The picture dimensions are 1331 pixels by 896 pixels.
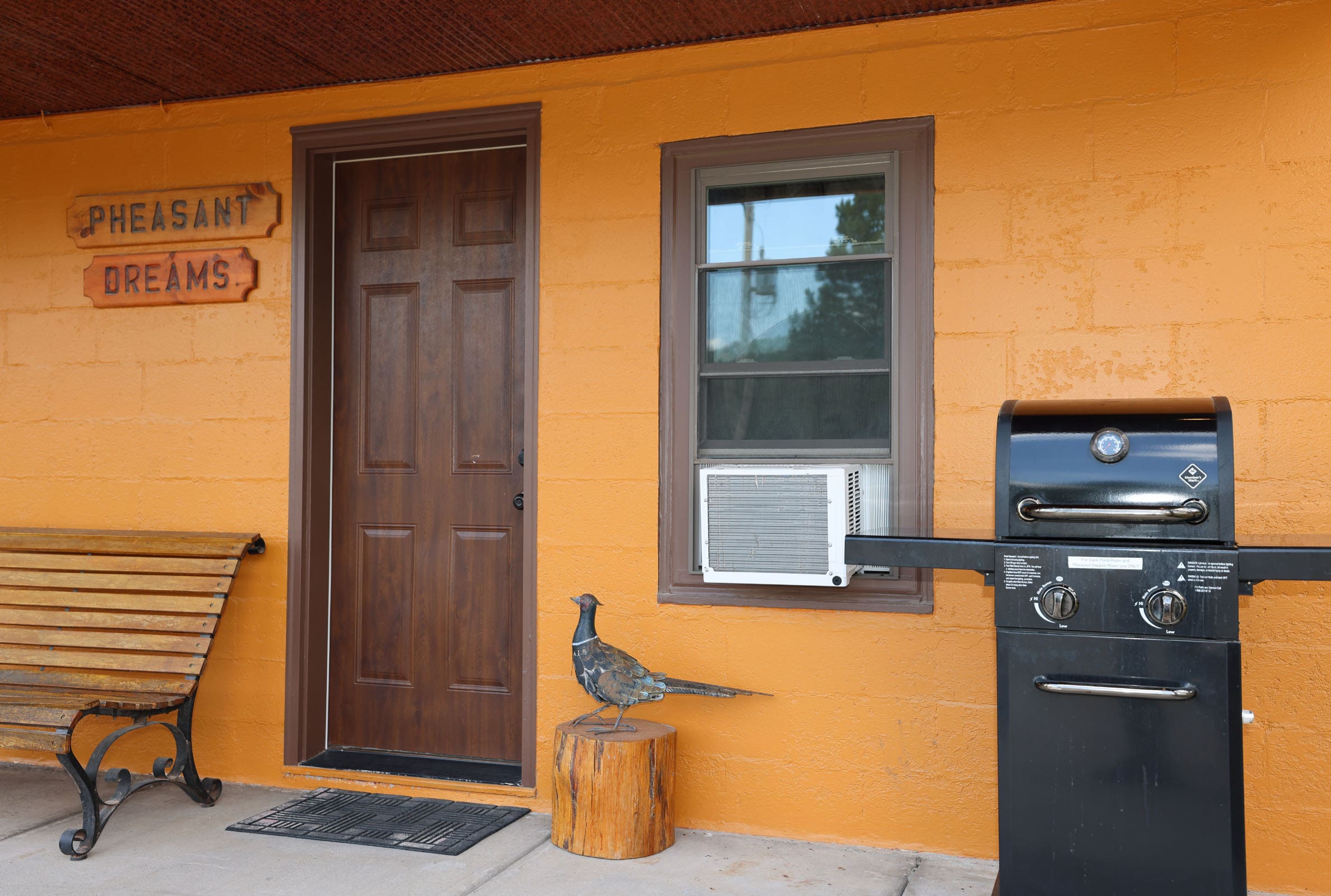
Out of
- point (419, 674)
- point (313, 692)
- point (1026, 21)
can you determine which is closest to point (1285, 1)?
point (1026, 21)

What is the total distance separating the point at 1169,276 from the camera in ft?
10.5

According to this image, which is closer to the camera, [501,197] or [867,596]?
[867,596]

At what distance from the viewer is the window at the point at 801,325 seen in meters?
3.43

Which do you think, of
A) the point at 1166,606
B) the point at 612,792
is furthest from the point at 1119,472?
the point at 612,792

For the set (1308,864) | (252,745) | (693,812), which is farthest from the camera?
(252,745)

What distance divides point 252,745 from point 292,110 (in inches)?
92.0

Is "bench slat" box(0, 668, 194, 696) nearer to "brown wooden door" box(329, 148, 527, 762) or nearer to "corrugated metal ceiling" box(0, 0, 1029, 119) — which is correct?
"brown wooden door" box(329, 148, 527, 762)

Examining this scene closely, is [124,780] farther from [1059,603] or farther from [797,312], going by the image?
[1059,603]

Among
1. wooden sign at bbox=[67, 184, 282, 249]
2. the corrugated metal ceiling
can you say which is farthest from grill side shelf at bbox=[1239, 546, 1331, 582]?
wooden sign at bbox=[67, 184, 282, 249]

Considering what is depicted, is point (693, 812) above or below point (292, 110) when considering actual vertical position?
below

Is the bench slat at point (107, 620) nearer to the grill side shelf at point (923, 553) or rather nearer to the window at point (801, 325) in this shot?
the window at point (801, 325)

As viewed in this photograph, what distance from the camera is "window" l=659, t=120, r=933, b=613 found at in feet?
11.3

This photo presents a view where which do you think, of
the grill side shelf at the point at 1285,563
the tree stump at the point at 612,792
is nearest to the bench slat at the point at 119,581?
the tree stump at the point at 612,792

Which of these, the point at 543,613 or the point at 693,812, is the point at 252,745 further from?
the point at 693,812
